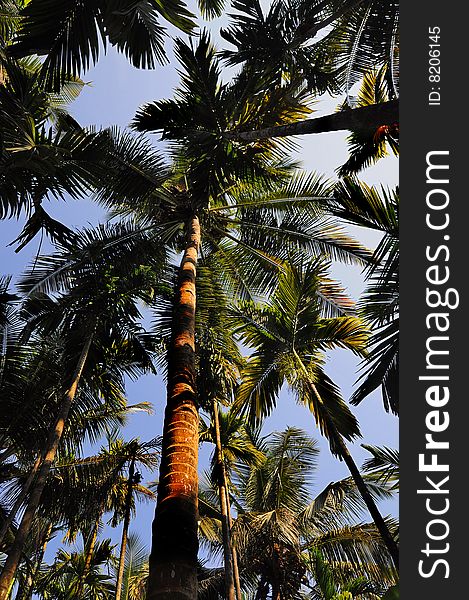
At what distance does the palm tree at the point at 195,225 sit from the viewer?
4293mm

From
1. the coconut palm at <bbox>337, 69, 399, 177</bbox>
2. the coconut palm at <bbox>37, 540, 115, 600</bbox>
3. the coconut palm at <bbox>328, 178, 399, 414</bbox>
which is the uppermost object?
the coconut palm at <bbox>337, 69, 399, 177</bbox>

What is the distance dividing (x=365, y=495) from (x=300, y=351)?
2.76 m

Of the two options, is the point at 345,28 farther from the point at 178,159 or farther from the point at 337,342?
the point at 178,159

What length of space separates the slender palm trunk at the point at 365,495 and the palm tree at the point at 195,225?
2.71 metres

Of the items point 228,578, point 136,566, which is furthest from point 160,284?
point 136,566

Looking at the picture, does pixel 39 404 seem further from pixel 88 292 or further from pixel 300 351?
pixel 300 351

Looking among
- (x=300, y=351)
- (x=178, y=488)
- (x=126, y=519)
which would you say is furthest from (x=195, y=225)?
(x=126, y=519)

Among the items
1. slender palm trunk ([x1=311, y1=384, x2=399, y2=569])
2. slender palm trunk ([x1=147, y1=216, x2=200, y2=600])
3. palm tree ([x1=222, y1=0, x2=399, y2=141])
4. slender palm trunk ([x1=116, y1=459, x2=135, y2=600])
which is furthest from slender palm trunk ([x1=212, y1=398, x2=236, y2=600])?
palm tree ([x1=222, y1=0, x2=399, y2=141])

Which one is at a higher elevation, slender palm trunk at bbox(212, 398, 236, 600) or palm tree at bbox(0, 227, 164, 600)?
palm tree at bbox(0, 227, 164, 600)

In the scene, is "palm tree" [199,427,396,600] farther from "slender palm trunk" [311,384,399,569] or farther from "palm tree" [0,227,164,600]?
"palm tree" [0,227,164,600]

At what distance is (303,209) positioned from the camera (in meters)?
11.4

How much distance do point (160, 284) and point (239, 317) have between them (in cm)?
245

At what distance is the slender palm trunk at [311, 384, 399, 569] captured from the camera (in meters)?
6.15

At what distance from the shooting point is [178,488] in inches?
182
